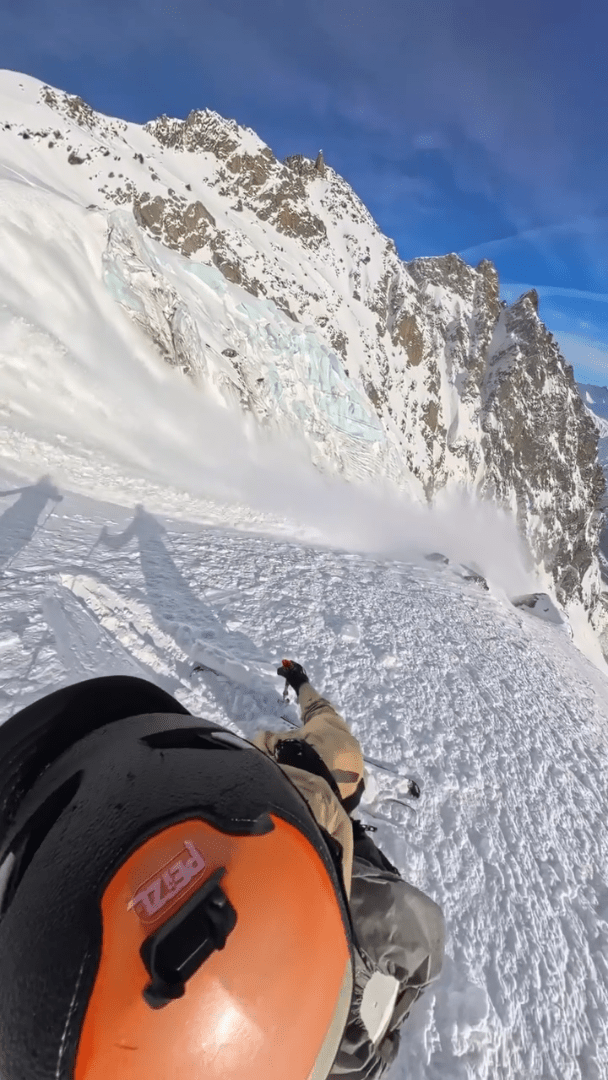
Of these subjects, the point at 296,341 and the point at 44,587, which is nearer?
the point at 44,587

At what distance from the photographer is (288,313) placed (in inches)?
1582

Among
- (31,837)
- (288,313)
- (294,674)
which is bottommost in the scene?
(294,674)

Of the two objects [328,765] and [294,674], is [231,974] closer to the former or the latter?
[328,765]

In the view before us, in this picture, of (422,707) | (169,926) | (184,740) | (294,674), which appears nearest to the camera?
(169,926)

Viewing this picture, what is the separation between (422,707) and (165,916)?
6.19 meters

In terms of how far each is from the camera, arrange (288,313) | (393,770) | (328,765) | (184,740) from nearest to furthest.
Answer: (184,740) → (328,765) → (393,770) → (288,313)

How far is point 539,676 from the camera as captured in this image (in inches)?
380

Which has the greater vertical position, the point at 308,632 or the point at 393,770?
the point at 308,632

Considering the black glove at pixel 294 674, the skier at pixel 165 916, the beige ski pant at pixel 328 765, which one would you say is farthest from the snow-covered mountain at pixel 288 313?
the skier at pixel 165 916

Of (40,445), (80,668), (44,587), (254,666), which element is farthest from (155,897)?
(40,445)

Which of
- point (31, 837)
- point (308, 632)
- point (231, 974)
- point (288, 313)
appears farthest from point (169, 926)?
point (288, 313)

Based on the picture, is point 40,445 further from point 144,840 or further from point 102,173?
point 102,173

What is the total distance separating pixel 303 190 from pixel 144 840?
6476cm

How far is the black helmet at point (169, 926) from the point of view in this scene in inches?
36.0
